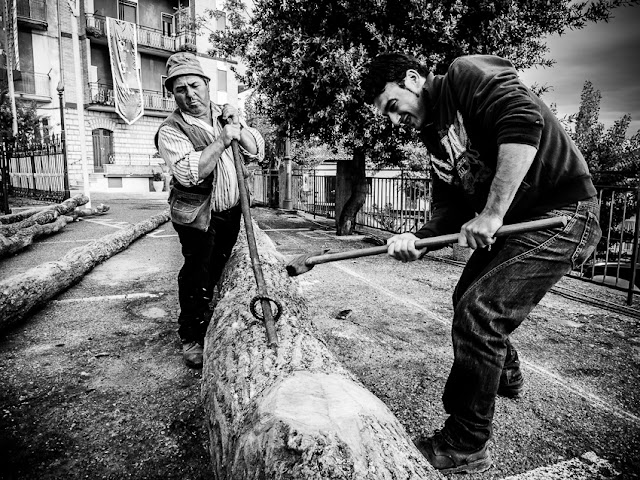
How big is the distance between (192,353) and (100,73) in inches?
1024

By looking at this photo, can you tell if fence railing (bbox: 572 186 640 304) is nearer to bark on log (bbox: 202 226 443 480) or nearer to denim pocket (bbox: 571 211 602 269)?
denim pocket (bbox: 571 211 602 269)

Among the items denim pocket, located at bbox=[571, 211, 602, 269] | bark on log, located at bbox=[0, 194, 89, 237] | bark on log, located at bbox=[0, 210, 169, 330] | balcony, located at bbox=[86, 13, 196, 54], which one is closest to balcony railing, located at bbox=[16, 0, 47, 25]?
balcony, located at bbox=[86, 13, 196, 54]

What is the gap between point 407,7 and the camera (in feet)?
19.6

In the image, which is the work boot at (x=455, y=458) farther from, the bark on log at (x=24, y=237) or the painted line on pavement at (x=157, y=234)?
the painted line on pavement at (x=157, y=234)

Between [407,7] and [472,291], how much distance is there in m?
5.40

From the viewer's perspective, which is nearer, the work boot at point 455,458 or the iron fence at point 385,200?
the work boot at point 455,458

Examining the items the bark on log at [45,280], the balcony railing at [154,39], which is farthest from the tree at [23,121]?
the bark on log at [45,280]

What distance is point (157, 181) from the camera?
24328mm

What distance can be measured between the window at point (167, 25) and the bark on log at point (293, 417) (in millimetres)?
29414

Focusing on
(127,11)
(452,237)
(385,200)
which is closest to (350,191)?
(385,200)

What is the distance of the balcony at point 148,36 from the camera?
2262cm

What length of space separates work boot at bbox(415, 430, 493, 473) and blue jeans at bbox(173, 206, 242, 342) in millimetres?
1859

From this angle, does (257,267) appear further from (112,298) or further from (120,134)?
(120,134)

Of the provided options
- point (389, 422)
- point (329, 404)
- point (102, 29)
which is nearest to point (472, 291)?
point (389, 422)
